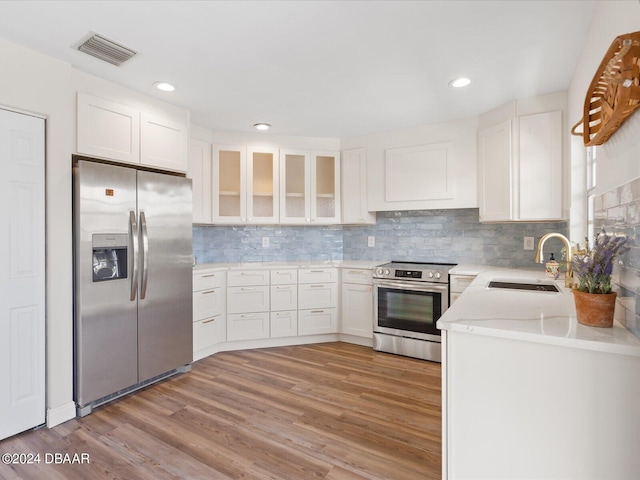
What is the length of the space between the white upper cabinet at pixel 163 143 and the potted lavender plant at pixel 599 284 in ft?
9.49

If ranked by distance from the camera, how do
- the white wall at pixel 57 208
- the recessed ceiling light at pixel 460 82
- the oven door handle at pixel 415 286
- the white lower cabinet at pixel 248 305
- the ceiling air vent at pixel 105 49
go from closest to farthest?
the ceiling air vent at pixel 105 49 < the white wall at pixel 57 208 < the recessed ceiling light at pixel 460 82 < the oven door handle at pixel 415 286 < the white lower cabinet at pixel 248 305

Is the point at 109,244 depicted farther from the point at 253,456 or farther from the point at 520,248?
the point at 520,248

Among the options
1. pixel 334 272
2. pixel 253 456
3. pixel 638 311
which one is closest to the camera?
pixel 638 311

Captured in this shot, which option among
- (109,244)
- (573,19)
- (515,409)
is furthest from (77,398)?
(573,19)

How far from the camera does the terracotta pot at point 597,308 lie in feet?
3.94

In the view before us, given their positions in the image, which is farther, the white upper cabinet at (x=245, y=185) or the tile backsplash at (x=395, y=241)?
the white upper cabinet at (x=245, y=185)

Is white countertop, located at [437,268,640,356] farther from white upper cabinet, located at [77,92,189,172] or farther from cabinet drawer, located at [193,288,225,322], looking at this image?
white upper cabinet, located at [77,92,189,172]

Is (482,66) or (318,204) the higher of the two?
(482,66)

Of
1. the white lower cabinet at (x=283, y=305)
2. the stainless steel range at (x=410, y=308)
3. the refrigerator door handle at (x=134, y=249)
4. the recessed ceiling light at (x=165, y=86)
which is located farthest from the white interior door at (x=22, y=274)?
the stainless steel range at (x=410, y=308)

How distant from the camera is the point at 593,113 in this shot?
1.51m

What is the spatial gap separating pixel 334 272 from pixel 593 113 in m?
2.67

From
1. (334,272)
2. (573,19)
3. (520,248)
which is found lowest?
(334,272)

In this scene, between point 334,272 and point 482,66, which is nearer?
point 482,66

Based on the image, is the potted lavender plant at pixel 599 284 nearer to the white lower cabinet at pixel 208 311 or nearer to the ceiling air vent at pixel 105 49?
the ceiling air vent at pixel 105 49
